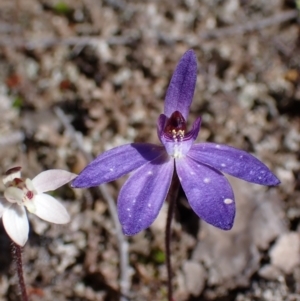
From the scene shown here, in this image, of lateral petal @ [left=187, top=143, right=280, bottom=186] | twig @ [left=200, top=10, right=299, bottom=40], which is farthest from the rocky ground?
→ lateral petal @ [left=187, top=143, right=280, bottom=186]

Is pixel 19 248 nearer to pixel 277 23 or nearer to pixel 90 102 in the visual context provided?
pixel 90 102

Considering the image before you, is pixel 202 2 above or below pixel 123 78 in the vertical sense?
above

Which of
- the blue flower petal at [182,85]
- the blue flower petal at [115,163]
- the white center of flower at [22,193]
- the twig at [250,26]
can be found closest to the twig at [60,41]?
the twig at [250,26]

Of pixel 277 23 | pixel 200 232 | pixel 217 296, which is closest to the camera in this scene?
pixel 217 296

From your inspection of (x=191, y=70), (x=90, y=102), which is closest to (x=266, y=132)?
(x=90, y=102)

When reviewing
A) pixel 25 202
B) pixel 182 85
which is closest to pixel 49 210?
pixel 25 202
